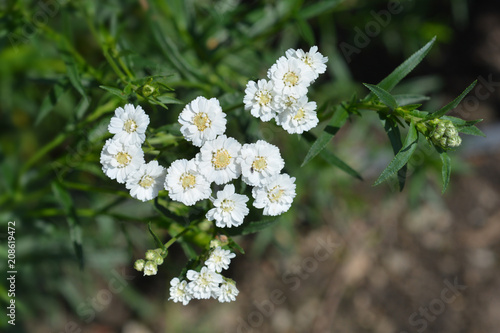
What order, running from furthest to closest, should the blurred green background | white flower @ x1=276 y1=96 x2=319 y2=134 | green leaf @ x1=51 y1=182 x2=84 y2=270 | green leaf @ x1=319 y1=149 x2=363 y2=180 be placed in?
1. the blurred green background
2. green leaf @ x1=51 y1=182 x2=84 y2=270
3. green leaf @ x1=319 y1=149 x2=363 y2=180
4. white flower @ x1=276 y1=96 x2=319 y2=134

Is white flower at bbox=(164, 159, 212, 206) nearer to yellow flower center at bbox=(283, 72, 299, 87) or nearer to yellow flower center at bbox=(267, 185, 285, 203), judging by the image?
yellow flower center at bbox=(267, 185, 285, 203)

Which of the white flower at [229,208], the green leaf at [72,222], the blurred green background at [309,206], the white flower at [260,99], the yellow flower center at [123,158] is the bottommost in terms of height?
the blurred green background at [309,206]

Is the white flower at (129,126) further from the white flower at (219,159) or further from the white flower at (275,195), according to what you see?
the white flower at (275,195)

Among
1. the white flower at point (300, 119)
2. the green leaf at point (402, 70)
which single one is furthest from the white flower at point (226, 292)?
the green leaf at point (402, 70)

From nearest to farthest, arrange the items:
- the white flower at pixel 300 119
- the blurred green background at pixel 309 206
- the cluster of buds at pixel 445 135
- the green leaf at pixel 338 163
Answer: the cluster of buds at pixel 445 135
the white flower at pixel 300 119
the green leaf at pixel 338 163
the blurred green background at pixel 309 206

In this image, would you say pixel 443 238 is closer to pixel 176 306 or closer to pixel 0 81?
pixel 176 306

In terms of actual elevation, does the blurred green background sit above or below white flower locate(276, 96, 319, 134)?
below

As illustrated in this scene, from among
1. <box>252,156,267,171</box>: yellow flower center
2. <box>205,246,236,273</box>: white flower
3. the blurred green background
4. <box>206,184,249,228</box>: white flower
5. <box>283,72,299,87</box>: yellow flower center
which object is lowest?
the blurred green background

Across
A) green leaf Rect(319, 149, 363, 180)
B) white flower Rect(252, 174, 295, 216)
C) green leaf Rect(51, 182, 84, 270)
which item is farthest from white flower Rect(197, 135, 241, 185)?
green leaf Rect(51, 182, 84, 270)
